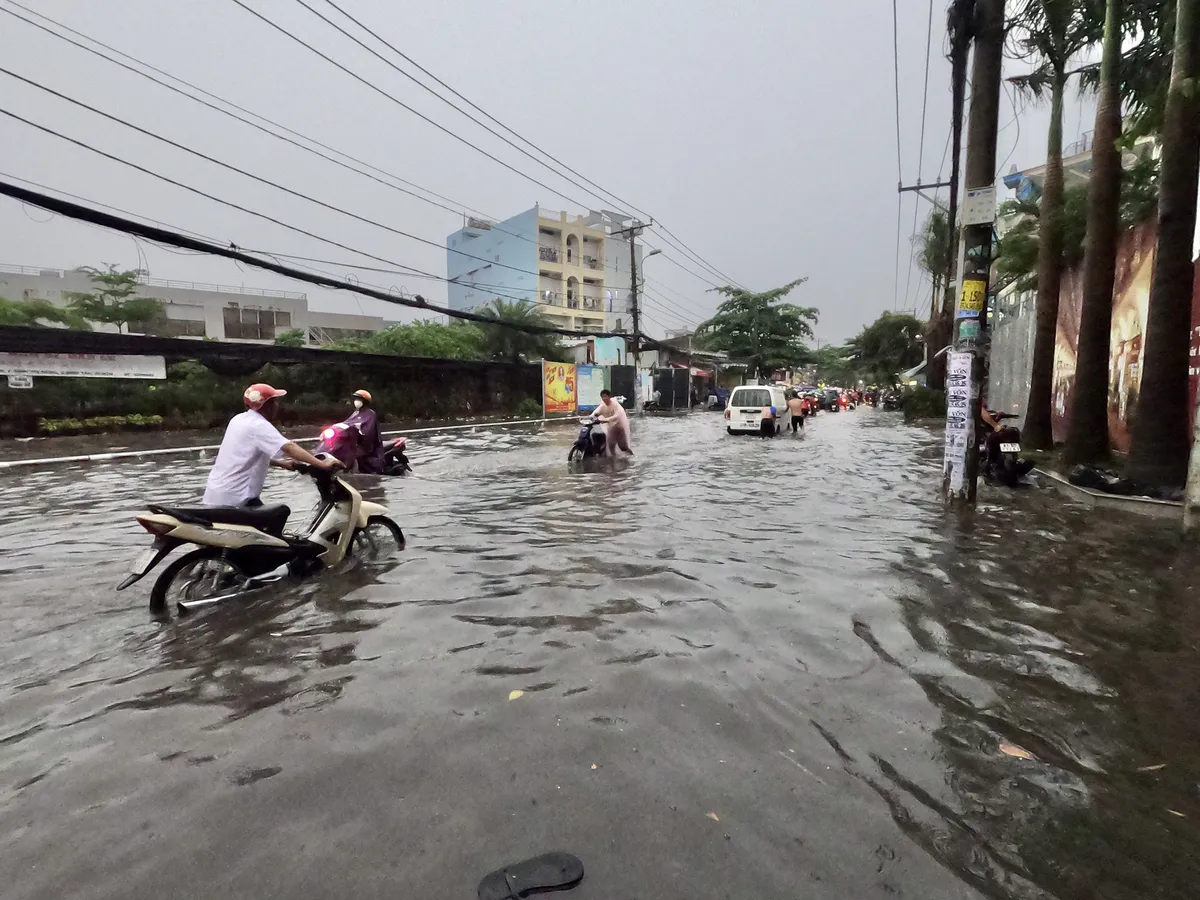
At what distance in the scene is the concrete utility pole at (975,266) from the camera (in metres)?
8.52

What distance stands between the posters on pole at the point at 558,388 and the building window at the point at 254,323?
30447 millimetres

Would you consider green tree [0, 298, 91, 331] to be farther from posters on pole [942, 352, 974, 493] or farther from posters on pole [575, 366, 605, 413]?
posters on pole [942, 352, 974, 493]

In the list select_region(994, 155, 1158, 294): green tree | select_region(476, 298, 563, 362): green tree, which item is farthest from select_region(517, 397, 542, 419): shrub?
select_region(994, 155, 1158, 294): green tree

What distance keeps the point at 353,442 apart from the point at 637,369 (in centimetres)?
3066

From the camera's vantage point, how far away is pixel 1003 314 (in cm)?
2625

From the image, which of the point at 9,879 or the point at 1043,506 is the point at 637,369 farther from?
the point at 9,879

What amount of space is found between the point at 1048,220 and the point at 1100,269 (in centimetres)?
488

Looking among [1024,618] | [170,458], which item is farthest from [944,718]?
[170,458]

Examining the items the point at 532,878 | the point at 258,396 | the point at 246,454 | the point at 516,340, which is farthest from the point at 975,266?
the point at 516,340

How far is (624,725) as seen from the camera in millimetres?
3119

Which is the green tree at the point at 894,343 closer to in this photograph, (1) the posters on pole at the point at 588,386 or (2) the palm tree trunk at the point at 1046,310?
(1) the posters on pole at the point at 588,386

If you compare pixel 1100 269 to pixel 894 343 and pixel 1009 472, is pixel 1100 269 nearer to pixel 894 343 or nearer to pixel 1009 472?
pixel 1009 472

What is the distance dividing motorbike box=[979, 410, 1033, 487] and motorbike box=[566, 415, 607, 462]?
6.73 metres

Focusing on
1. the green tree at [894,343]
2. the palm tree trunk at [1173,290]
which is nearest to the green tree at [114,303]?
the palm tree trunk at [1173,290]
